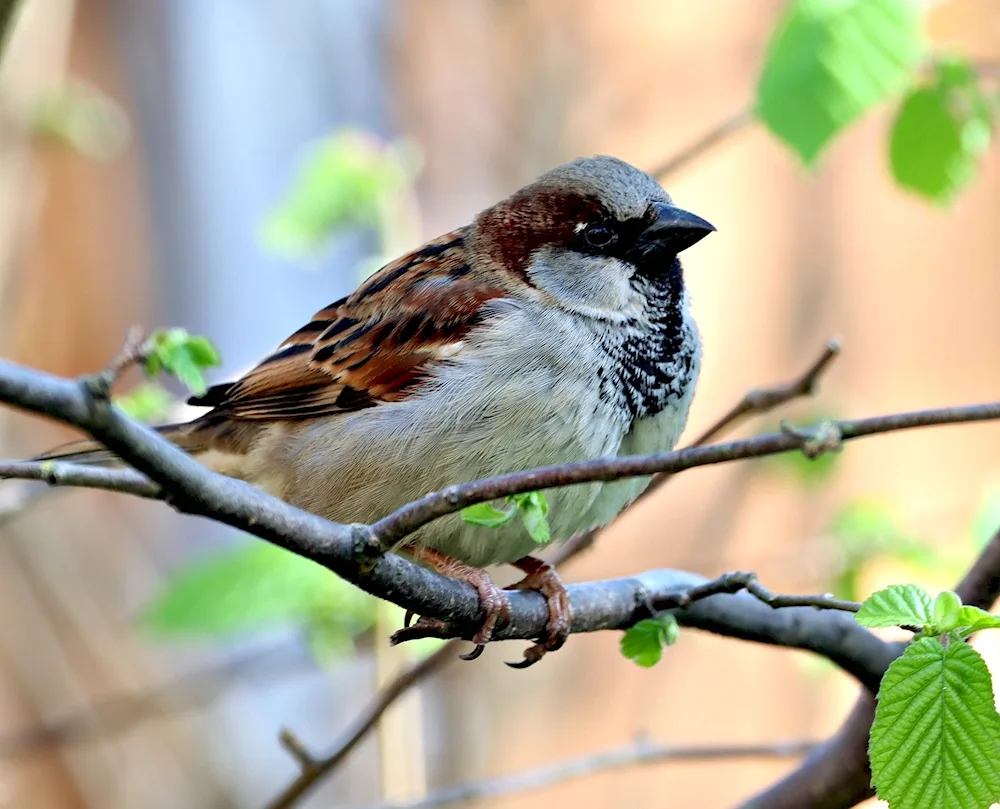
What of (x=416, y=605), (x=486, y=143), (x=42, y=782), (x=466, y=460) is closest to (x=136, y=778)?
(x=42, y=782)

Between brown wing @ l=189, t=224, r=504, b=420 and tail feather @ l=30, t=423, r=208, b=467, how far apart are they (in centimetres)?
8

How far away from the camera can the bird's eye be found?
1.73m

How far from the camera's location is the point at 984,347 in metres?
4.25

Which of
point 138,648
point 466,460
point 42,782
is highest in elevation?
point 138,648

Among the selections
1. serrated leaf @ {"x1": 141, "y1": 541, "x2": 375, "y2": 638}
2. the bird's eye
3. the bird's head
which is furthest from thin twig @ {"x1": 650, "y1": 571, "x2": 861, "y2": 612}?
serrated leaf @ {"x1": 141, "y1": 541, "x2": 375, "y2": 638}

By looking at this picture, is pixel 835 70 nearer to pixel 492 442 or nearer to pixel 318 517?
pixel 492 442

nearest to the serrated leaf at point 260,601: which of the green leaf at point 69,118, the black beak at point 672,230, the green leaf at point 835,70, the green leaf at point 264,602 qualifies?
the green leaf at point 264,602

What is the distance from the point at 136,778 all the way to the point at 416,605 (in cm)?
337

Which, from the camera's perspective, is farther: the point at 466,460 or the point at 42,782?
the point at 42,782

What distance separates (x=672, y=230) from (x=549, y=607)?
0.59 m

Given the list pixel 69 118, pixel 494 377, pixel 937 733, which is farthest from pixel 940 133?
pixel 69 118

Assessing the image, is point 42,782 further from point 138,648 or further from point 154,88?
point 154,88

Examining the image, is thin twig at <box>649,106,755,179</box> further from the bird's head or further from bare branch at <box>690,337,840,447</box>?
bare branch at <box>690,337,840,447</box>

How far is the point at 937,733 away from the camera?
2.85ft
